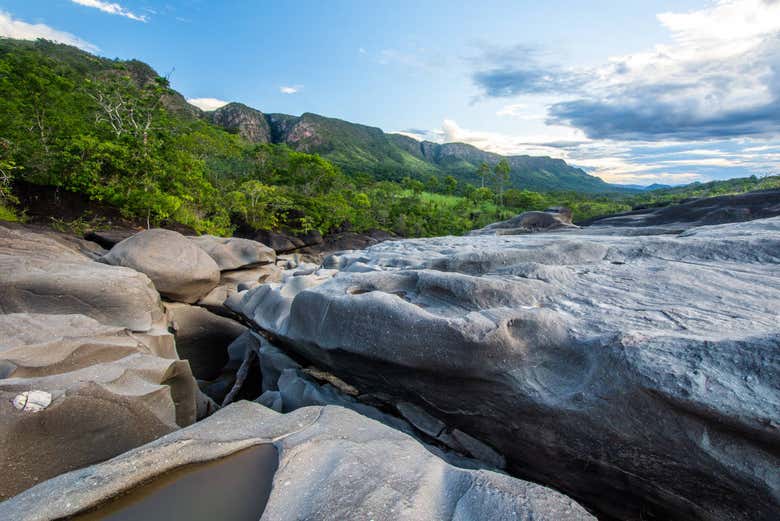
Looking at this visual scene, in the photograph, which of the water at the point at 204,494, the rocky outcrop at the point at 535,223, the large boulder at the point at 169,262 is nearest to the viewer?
the water at the point at 204,494

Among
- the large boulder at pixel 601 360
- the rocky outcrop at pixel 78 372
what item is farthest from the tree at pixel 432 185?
the large boulder at pixel 601 360

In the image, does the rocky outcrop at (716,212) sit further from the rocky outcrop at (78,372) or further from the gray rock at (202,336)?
the gray rock at (202,336)

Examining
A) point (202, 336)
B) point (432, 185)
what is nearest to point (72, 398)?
point (202, 336)

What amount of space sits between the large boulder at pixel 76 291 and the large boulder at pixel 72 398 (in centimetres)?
102

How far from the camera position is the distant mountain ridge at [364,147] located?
112 m

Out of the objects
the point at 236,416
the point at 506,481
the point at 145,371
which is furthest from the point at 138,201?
the point at 506,481

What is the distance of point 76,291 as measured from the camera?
667cm

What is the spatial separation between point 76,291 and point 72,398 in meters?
3.79

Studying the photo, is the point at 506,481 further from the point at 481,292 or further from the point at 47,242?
the point at 47,242

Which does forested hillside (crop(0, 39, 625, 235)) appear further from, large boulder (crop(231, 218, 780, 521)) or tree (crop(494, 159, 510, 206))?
tree (crop(494, 159, 510, 206))

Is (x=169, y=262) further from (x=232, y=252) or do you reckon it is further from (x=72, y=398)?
(x=72, y=398)

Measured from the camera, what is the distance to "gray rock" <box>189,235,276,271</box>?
541 inches

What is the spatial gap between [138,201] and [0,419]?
629 inches

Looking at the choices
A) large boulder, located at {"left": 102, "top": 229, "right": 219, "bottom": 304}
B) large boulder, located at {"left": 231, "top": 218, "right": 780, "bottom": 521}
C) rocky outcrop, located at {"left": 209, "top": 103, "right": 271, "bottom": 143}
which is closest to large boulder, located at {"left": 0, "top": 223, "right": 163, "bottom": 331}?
large boulder, located at {"left": 102, "top": 229, "right": 219, "bottom": 304}
